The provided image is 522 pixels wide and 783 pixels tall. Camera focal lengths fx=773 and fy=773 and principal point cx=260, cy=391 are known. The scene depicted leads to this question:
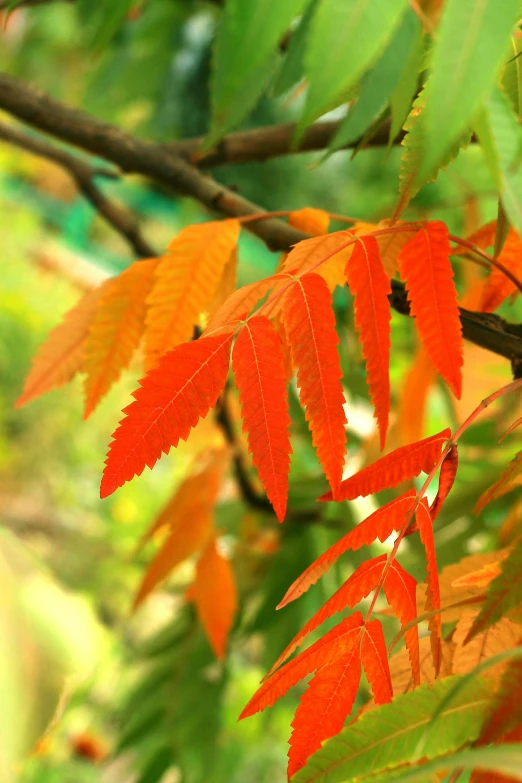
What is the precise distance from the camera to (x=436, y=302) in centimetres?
17

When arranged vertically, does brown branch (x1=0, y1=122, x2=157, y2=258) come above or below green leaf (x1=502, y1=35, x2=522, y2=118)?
above

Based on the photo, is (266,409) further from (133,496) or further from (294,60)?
(133,496)

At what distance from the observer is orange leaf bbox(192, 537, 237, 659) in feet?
1.08

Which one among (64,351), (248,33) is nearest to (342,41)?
(248,33)

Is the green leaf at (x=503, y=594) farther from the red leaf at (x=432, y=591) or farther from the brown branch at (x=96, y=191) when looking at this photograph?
the brown branch at (x=96, y=191)

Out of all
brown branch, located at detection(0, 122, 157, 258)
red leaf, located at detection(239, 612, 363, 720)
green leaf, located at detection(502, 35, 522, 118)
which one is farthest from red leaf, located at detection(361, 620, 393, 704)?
brown branch, located at detection(0, 122, 157, 258)

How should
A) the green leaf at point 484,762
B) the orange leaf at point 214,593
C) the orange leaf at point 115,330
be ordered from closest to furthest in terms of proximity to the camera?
the green leaf at point 484,762, the orange leaf at point 115,330, the orange leaf at point 214,593

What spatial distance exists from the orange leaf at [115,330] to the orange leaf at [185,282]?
0.01 meters

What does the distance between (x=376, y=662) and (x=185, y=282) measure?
102 mm

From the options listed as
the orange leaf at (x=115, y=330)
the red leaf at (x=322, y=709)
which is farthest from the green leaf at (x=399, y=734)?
the orange leaf at (x=115, y=330)

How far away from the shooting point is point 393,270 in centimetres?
19

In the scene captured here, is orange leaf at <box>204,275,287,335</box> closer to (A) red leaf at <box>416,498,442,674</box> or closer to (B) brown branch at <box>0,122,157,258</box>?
(A) red leaf at <box>416,498,442,674</box>

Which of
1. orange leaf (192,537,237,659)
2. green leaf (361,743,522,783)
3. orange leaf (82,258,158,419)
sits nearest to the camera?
green leaf (361,743,522,783)

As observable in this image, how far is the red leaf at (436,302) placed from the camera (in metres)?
0.17
